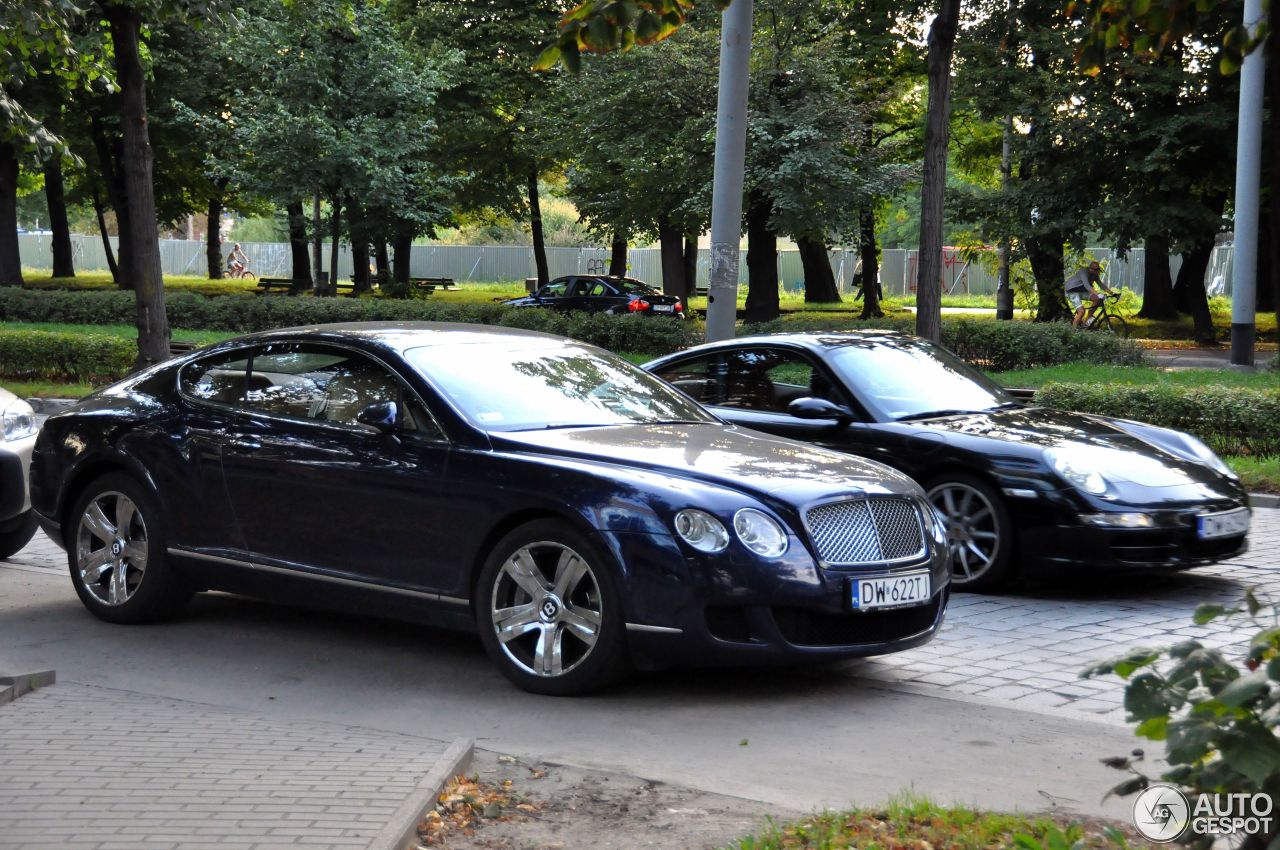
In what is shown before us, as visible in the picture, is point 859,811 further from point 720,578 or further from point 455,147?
point 455,147

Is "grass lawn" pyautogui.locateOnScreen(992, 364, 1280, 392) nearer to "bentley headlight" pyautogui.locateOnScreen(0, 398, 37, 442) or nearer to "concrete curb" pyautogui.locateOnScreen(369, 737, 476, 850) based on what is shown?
"bentley headlight" pyautogui.locateOnScreen(0, 398, 37, 442)

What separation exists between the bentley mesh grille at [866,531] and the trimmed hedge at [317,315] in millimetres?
17814

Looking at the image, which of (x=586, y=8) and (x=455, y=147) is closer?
(x=586, y=8)

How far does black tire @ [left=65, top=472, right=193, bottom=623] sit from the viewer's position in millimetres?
7133

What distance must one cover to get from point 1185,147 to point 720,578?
26.3 metres

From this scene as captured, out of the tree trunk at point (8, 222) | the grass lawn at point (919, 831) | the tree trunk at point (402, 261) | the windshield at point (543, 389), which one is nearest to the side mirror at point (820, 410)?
the windshield at point (543, 389)

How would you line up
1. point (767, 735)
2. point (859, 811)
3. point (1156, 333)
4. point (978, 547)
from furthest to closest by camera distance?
point (1156, 333) → point (978, 547) → point (767, 735) → point (859, 811)

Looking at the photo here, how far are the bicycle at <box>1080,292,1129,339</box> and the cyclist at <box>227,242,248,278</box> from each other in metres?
53.0

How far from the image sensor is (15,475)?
8.35 metres

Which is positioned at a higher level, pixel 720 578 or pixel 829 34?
pixel 829 34

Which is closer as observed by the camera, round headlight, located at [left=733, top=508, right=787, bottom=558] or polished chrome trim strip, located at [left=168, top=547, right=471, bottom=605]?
round headlight, located at [left=733, top=508, right=787, bottom=558]

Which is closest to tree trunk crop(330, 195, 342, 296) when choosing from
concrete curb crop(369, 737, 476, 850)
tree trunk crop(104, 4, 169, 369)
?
tree trunk crop(104, 4, 169, 369)

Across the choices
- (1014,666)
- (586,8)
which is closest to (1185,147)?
(1014,666)

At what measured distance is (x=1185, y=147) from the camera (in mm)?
28828
